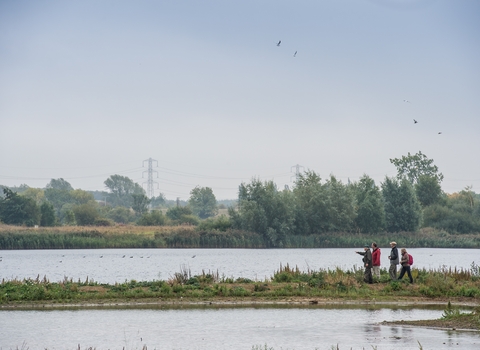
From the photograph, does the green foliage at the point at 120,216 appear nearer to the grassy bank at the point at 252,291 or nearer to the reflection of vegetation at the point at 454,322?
the grassy bank at the point at 252,291

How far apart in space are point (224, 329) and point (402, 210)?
88.3m

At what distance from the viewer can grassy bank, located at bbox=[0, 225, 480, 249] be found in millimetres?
93250

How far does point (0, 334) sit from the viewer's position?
76.6 ft

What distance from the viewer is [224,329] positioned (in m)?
24.5

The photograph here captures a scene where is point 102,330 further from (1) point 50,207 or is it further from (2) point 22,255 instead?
(1) point 50,207

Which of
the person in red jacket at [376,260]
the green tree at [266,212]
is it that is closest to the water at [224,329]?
the person in red jacket at [376,260]

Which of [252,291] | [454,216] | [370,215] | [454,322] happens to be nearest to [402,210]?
[370,215]

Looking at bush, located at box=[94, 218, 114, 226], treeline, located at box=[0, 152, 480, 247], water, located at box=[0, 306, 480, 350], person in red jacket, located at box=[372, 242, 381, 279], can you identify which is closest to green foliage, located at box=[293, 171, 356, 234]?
treeline, located at box=[0, 152, 480, 247]

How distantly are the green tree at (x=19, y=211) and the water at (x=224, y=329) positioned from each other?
90.4 meters

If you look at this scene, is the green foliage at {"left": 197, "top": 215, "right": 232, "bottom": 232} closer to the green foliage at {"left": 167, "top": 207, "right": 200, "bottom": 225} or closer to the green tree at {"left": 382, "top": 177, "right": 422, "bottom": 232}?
the green foliage at {"left": 167, "top": 207, "right": 200, "bottom": 225}

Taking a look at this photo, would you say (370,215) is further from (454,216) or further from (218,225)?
(218,225)

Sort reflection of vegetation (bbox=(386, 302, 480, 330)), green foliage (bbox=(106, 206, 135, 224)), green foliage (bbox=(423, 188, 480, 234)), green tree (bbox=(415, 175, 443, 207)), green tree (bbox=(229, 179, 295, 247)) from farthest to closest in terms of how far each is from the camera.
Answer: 1. green foliage (bbox=(106, 206, 135, 224))
2. green tree (bbox=(415, 175, 443, 207))
3. green foliage (bbox=(423, 188, 480, 234))
4. green tree (bbox=(229, 179, 295, 247))
5. reflection of vegetation (bbox=(386, 302, 480, 330))

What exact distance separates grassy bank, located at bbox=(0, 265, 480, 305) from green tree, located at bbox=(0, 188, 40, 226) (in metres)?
84.8

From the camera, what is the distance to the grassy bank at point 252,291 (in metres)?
32.2
